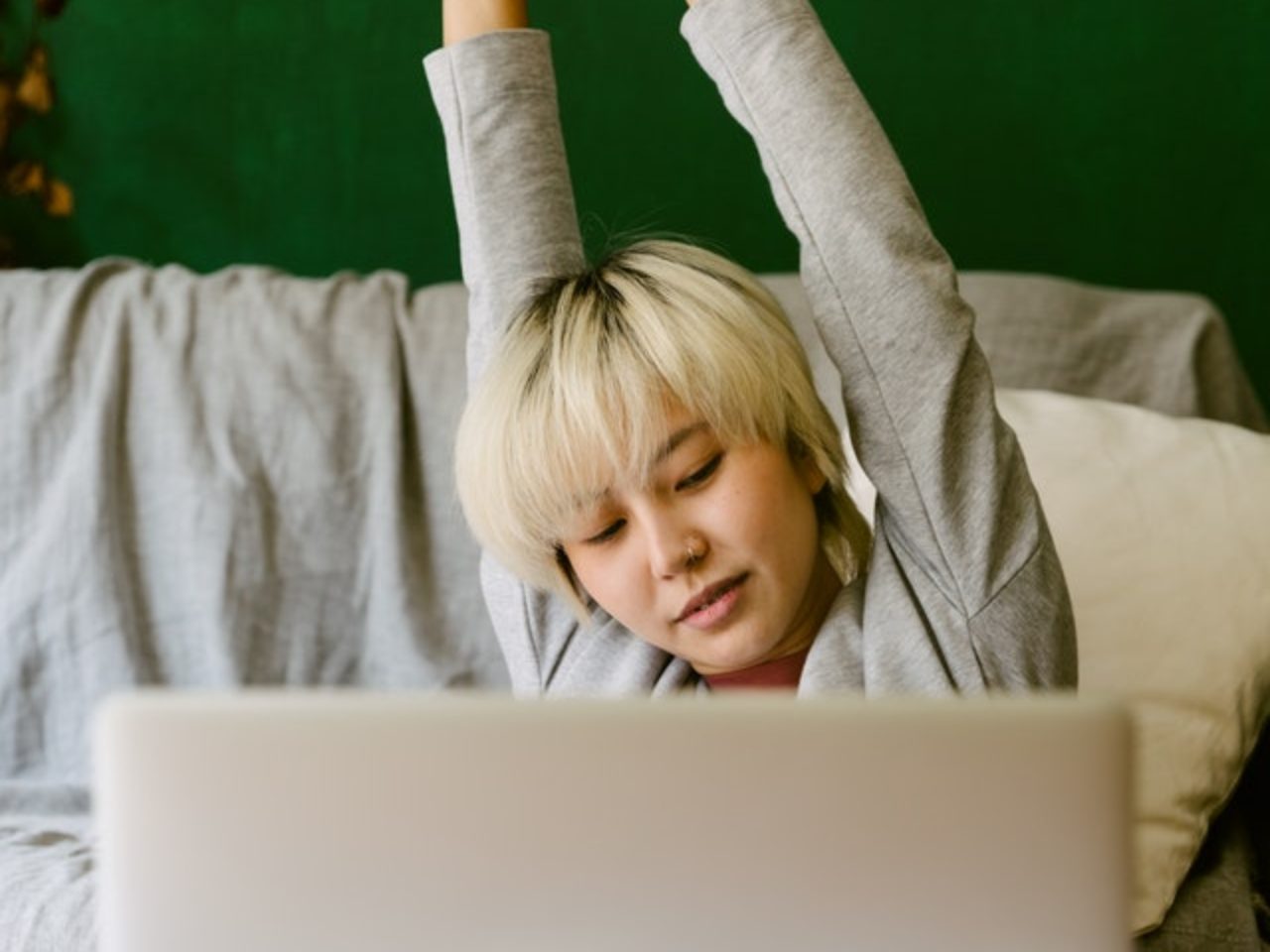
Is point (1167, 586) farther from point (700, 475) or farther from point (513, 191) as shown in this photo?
point (513, 191)

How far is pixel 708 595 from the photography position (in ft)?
3.96

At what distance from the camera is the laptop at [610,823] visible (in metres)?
0.66

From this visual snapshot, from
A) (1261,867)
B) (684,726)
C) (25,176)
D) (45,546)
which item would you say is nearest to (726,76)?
(684,726)

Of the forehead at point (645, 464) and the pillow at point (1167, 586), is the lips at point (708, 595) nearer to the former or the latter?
the forehead at point (645, 464)

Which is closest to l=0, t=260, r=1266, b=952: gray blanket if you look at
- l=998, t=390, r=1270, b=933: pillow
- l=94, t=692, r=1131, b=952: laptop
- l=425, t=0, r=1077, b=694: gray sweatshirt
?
l=998, t=390, r=1270, b=933: pillow

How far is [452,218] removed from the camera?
90.0 inches

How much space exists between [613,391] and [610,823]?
1.91ft

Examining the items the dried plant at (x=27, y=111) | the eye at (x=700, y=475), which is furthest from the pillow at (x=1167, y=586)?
the dried plant at (x=27, y=111)

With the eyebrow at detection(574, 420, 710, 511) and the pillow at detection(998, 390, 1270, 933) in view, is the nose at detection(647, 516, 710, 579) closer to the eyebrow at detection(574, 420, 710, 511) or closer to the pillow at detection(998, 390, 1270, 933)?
the eyebrow at detection(574, 420, 710, 511)

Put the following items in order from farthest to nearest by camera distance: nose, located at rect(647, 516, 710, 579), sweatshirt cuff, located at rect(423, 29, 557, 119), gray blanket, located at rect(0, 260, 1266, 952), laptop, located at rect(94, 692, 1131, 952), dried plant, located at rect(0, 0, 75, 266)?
1. dried plant, located at rect(0, 0, 75, 266)
2. gray blanket, located at rect(0, 260, 1266, 952)
3. sweatshirt cuff, located at rect(423, 29, 557, 119)
4. nose, located at rect(647, 516, 710, 579)
5. laptop, located at rect(94, 692, 1131, 952)

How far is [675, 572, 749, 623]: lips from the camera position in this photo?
1201mm

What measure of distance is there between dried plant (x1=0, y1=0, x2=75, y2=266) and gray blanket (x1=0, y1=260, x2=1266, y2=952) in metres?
0.34

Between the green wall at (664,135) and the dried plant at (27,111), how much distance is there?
2.9 inches

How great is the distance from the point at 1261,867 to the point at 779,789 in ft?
3.28
